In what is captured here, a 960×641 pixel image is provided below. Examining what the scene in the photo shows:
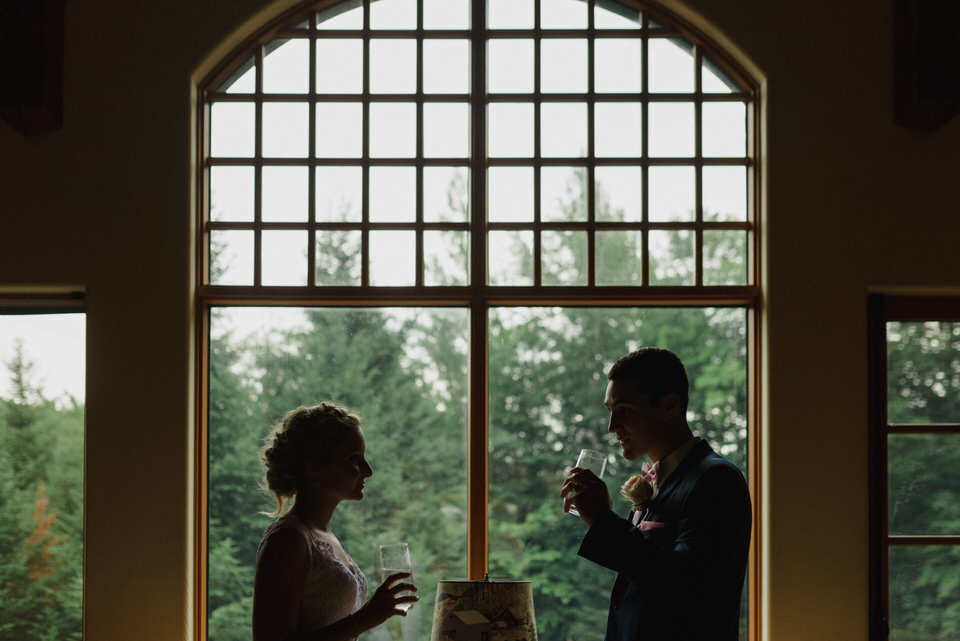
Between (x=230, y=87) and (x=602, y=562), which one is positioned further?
(x=230, y=87)

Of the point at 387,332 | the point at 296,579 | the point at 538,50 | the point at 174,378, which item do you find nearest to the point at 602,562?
→ the point at 296,579

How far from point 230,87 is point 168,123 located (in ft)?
1.04

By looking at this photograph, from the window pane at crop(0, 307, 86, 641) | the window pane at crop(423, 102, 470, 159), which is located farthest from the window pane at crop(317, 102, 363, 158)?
the window pane at crop(0, 307, 86, 641)

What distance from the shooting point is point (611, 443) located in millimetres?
3402

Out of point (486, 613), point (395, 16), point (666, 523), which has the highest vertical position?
point (395, 16)

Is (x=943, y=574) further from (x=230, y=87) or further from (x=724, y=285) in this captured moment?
(x=230, y=87)

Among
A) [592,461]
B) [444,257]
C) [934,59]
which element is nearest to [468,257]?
[444,257]

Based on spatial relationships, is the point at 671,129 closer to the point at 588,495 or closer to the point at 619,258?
the point at 619,258

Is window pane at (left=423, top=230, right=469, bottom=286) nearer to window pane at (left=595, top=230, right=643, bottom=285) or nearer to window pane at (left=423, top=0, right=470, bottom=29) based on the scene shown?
window pane at (left=595, top=230, right=643, bottom=285)

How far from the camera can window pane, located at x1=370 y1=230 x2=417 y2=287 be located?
11.4 ft

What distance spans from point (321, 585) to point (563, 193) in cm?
187

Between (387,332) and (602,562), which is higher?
(387,332)

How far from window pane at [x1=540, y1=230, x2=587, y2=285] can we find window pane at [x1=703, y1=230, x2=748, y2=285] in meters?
0.48

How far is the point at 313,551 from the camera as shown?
226 cm
